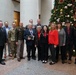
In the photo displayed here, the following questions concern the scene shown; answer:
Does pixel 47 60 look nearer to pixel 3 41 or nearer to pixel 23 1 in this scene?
pixel 3 41

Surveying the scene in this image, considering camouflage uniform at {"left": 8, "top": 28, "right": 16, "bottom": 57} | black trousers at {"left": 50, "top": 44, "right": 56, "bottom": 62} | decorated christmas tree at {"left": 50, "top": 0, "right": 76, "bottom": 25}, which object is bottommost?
black trousers at {"left": 50, "top": 44, "right": 56, "bottom": 62}

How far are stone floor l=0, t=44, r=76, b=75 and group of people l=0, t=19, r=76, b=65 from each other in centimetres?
36

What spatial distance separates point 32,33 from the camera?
973 centimetres

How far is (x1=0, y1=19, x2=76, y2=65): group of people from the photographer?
30.0 feet

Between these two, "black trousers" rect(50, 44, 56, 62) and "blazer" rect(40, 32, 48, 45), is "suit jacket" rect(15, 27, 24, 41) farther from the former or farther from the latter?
"black trousers" rect(50, 44, 56, 62)

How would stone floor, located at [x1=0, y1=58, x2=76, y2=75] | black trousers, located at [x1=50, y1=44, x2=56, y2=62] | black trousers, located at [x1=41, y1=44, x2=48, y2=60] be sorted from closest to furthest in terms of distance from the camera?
stone floor, located at [x1=0, y1=58, x2=76, y2=75], black trousers, located at [x1=50, y1=44, x2=56, y2=62], black trousers, located at [x1=41, y1=44, x2=48, y2=60]

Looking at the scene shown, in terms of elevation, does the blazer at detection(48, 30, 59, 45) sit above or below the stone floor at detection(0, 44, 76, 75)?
above

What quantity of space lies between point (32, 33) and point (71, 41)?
1790 mm

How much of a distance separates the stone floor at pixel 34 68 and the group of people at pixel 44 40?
1.18 feet

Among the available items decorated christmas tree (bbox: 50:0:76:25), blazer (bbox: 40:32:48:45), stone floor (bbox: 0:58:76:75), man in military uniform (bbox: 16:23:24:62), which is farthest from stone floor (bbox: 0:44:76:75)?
decorated christmas tree (bbox: 50:0:76:25)

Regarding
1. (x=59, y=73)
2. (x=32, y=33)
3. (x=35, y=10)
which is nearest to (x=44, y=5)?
(x=35, y=10)

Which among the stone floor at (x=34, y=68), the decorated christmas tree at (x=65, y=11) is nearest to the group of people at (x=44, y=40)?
the stone floor at (x=34, y=68)

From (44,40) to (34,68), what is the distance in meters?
1.62

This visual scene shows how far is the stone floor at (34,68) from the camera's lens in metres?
7.50
